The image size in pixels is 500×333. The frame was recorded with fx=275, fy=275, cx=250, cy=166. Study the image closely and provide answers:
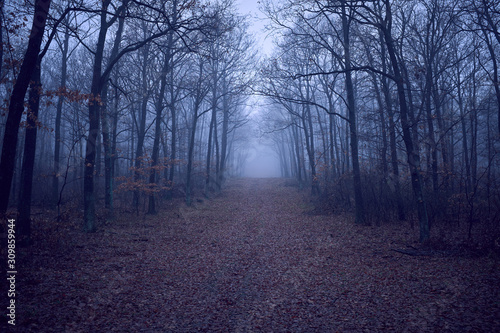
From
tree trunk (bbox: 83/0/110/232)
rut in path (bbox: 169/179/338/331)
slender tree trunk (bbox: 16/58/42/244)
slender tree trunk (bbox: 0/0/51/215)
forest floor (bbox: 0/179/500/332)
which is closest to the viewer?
forest floor (bbox: 0/179/500/332)

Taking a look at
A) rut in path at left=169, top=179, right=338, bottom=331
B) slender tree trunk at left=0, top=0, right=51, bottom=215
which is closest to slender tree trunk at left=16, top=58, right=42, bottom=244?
slender tree trunk at left=0, top=0, right=51, bottom=215

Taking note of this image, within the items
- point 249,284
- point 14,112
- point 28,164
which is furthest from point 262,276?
point 28,164

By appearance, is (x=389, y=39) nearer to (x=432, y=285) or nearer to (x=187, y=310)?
(x=432, y=285)

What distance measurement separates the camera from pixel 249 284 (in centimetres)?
664

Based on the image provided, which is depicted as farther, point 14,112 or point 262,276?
point 262,276

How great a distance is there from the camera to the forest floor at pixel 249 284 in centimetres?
478

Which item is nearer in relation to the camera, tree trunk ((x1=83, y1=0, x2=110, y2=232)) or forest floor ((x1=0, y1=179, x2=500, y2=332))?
forest floor ((x1=0, y1=179, x2=500, y2=332))

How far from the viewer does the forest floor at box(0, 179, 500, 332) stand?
15.7 ft

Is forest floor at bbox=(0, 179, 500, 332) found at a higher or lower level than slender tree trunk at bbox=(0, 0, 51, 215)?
lower

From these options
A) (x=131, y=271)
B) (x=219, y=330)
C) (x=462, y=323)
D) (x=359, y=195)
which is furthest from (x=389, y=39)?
(x=131, y=271)

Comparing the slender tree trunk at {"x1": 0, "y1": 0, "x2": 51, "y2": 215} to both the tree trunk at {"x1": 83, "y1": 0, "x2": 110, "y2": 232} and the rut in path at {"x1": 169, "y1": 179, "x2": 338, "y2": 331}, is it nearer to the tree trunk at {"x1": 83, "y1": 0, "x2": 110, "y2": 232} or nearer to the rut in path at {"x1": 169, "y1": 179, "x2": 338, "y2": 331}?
the tree trunk at {"x1": 83, "y1": 0, "x2": 110, "y2": 232}

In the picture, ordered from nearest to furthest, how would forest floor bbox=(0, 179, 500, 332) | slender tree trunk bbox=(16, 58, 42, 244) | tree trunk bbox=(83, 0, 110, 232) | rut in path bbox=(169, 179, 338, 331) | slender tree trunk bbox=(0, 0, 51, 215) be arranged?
forest floor bbox=(0, 179, 500, 332) < rut in path bbox=(169, 179, 338, 331) < slender tree trunk bbox=(0, 0, 51, 215) < slender tree trunk bbox=(16, 58, 42, 244) < tree trunk bbox=(83, 0, 110, 232)

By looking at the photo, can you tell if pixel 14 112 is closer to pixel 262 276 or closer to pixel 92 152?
pixel 92 152

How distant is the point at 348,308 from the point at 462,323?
179cm
